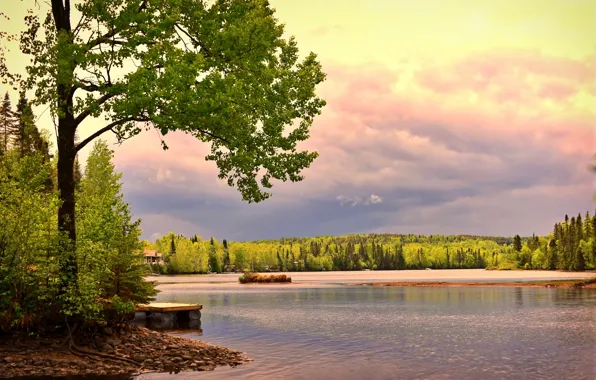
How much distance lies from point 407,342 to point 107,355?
18.9 m

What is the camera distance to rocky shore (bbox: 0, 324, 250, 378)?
24.0 meters

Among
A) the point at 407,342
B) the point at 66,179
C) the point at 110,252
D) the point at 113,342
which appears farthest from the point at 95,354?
the point at 407,342

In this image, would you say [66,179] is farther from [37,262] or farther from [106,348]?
[106,348]

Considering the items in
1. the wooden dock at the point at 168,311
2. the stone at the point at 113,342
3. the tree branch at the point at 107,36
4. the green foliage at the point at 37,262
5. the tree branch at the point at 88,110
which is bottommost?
the wooden dock at the point at 168,311

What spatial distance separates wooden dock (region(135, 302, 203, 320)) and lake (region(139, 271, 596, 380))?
1.66 metres

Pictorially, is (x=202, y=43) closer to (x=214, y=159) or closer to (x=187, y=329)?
(x=214, y=159)

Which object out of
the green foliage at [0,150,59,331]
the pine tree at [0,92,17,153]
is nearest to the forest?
the green foliage at [0,150,59,331]

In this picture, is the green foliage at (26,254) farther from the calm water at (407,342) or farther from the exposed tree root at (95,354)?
the calm water at (407,342)

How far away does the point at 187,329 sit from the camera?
43531 mm

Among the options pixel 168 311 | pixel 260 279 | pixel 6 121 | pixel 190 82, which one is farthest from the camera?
pixel 260 279

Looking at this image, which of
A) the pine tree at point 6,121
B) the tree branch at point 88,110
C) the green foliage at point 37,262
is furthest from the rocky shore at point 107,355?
the pine tree at point 6,121

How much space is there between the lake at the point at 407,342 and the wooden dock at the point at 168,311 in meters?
1.66

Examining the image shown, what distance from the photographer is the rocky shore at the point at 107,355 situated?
2397 centimetres

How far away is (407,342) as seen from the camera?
123ft
